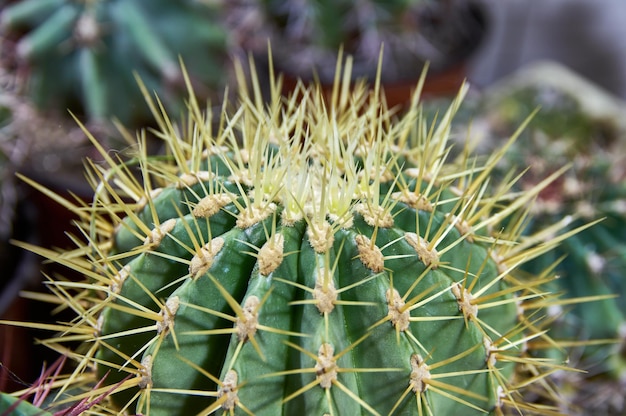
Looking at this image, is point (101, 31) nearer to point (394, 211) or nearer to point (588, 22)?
point (394, 211)

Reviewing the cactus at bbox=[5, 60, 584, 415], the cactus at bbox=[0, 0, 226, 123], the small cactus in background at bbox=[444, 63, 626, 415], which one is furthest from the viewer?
the cactus at bbox=[0, 0, 226, 123]

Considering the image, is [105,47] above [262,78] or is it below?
above

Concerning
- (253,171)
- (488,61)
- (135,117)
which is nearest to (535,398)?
(253,171)

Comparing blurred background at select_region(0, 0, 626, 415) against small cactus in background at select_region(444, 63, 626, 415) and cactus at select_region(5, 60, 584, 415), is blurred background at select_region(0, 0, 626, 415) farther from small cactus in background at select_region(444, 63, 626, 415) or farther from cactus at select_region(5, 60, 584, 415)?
cactus at select_region(5, 60, 584, 415)

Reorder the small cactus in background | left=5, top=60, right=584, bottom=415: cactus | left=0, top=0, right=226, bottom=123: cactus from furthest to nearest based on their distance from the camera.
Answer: left=0, top=0, right=226, bottom=123: cactus < the small cactus in background < left=5, top=60, right=584, bottom=415: cactus

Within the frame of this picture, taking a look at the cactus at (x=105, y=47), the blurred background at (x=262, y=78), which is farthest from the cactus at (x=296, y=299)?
the cactus at (x=105, y=47)

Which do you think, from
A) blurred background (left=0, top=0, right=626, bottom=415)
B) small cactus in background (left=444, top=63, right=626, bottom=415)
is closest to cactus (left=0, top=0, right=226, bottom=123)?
blurred background (left=0, top=0, right=626, bottom=415)

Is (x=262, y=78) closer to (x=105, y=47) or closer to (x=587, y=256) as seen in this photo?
(x=105, y=47)

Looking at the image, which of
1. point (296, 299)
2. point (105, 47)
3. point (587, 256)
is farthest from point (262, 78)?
point (296, 299)
